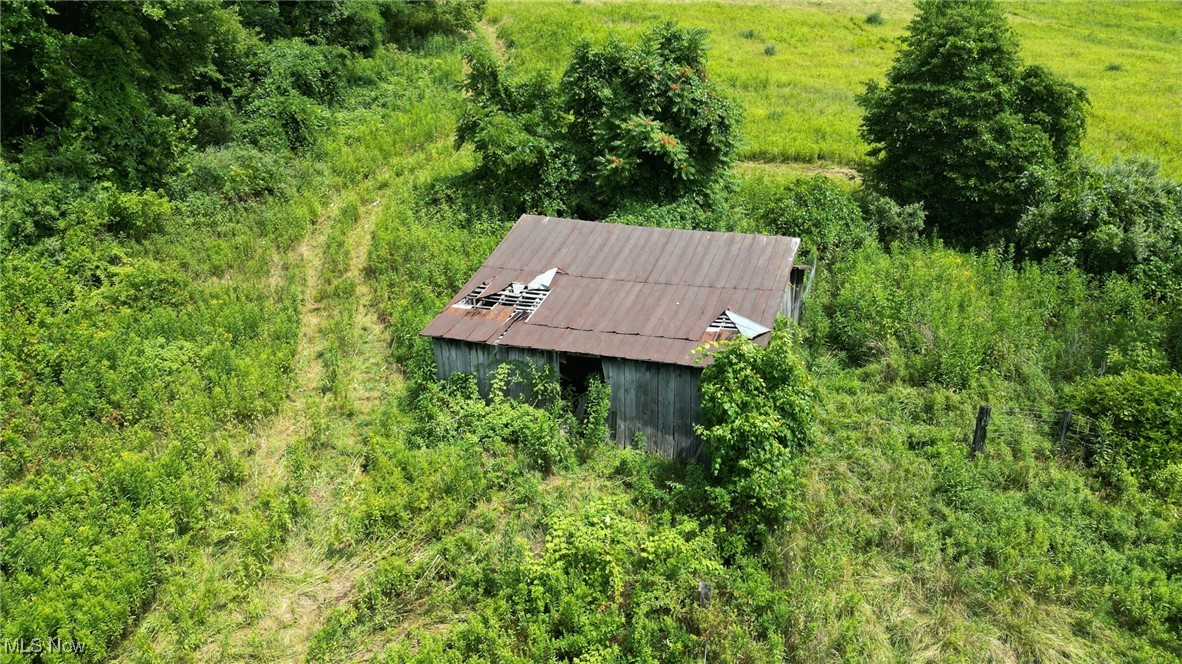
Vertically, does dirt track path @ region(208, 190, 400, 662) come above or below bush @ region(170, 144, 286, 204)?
below

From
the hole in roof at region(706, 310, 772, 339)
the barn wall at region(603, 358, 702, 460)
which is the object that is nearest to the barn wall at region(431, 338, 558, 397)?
the barn wall at region(603, 358, 702, 460)

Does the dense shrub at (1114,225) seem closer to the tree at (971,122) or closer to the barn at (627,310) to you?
the tree at (971,122)

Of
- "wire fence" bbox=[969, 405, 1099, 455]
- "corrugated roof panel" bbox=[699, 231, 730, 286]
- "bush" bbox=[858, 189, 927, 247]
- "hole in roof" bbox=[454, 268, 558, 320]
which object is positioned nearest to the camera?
"wire fence" bbox=[969, 405, 1099, 455]

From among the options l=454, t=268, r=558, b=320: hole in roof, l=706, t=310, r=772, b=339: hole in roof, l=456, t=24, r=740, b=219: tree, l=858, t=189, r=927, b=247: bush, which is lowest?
l=858, t=189, r=927, b=247: bush

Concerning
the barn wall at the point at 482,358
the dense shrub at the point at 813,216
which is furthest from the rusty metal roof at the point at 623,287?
the dense shrub at the point at 813,216

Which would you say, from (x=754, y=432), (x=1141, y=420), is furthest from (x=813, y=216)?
(x=754, y=432)

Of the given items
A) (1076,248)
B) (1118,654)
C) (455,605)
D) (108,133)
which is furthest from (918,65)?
(108,133)

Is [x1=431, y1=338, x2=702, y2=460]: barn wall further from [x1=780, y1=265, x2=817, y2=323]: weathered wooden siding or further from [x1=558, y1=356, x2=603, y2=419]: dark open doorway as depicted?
[x1=780, y1=265, x2=817, y2=323]: weathered wooden siding

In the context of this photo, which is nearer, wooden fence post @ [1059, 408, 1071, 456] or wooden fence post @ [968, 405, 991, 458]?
wooden fence post @ [968, 405, 991, 458]

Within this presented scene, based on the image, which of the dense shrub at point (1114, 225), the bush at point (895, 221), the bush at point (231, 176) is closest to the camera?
the dense shrub at point (1114, 225)
